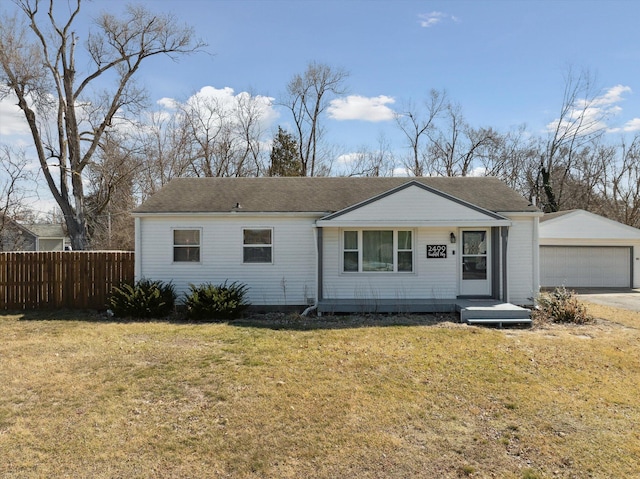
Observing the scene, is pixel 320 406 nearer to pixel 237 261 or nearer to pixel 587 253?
pixel 237 261

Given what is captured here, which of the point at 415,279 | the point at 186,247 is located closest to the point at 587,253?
the point at 415,279

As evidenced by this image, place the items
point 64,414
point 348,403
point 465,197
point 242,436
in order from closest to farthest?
point 242,436 → point 64,414 → point 348,403 → point 465,197

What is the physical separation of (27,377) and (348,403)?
15.8 ft

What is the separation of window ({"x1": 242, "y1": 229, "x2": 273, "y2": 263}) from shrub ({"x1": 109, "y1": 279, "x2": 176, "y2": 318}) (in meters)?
2.45

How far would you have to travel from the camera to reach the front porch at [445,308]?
9820 millimetres

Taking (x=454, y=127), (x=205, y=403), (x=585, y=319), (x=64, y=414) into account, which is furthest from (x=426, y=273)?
(x=454, y=127)

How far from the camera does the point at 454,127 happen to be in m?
32.6

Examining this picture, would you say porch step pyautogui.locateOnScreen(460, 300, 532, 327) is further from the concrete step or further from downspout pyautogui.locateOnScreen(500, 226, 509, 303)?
downspout pyautogui.locateOnScreen(500, 226, 509, 303)

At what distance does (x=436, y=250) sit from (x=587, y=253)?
12.7 m

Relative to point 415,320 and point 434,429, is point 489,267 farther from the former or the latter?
point 434,429

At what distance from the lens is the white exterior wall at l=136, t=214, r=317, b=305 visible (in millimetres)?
11742

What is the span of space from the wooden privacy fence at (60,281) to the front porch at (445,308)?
21.2 ft

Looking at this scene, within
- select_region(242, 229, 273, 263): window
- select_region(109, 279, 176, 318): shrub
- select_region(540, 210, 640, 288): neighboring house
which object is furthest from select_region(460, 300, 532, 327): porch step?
select_region(540, 210, 640, 288): neighboring house

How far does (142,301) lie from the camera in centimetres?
1077
